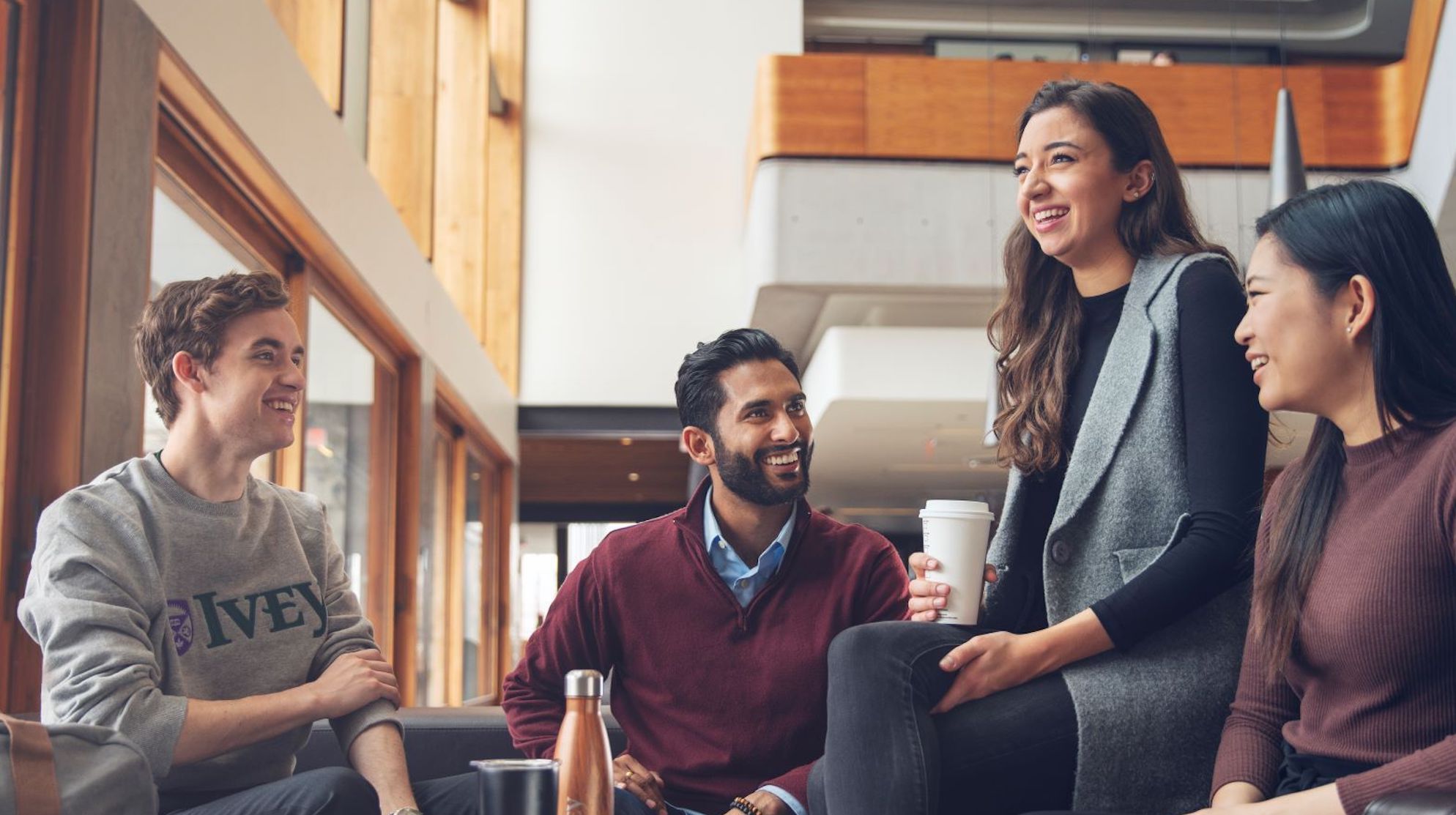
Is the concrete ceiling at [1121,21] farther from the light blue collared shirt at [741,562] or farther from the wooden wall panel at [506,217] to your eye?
the light blue collared shirt at [741,562]

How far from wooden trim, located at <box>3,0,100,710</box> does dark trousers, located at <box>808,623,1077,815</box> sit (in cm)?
151

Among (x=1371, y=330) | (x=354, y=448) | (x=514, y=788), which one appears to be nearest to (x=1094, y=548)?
(x=1371, y=330)

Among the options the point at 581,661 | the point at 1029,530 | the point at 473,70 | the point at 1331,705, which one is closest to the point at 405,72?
the point at 473,70

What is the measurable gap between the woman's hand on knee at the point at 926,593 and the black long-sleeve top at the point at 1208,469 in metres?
0.18

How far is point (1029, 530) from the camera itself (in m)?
1.83

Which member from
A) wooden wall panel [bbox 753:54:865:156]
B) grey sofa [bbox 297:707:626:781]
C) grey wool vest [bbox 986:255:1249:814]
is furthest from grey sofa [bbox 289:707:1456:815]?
wooden wall panel [bbox 753:54:865:156]

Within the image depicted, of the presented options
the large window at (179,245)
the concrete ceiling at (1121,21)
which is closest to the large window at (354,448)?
the large window at (179,245)

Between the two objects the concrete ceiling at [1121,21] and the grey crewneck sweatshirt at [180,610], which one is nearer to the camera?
the grey crewneck sweatshirt at [180,610]

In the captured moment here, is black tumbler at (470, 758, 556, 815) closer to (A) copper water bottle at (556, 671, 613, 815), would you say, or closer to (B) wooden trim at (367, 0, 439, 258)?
(A) copper water bottle at (556, 671, 613, 815)

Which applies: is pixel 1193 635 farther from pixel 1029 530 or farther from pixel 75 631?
pixel 75 631

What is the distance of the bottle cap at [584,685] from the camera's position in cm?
134

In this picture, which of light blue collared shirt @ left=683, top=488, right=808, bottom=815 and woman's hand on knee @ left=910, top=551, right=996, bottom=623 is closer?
woman's hand on knee @ left=910, top=551, right=996, bottom=623

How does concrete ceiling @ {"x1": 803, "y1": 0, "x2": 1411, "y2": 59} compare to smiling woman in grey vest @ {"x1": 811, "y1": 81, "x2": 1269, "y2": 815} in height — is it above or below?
above

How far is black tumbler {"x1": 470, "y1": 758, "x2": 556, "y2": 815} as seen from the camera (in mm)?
1261
